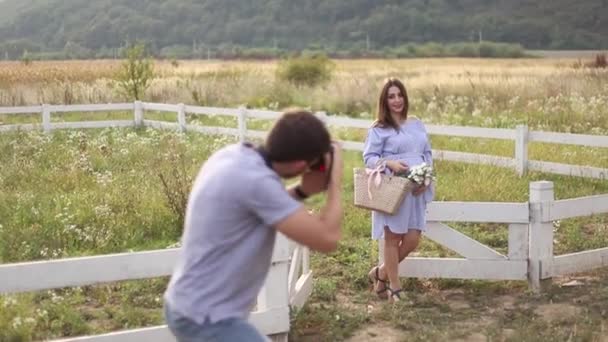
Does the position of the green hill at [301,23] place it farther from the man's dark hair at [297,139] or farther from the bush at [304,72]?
the man's dark hair at [297,139]

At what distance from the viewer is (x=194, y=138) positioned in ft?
61.5

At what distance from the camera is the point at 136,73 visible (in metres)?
26.1

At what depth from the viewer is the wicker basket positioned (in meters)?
6.87

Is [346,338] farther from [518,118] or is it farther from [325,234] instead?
[518,118]

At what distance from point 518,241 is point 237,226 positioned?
4.58 metres

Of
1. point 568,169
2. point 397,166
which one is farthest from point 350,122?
point 397,166

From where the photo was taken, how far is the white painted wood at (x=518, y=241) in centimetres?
746

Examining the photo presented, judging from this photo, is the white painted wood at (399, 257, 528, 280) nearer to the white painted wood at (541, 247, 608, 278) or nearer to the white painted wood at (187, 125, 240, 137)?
the white painted wood at (541, 247, 608, 278)

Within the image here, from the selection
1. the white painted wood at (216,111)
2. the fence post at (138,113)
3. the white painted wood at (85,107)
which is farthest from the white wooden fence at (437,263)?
the fence post at (138,113)

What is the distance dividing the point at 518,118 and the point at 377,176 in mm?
14200

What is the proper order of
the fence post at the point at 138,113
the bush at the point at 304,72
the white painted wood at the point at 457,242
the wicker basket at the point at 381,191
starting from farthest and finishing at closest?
the bush at the point at 304,72
the fence post at the point at 138,113
the white painted wood at the point at 457,242
the wicker basket at the point at 381,191

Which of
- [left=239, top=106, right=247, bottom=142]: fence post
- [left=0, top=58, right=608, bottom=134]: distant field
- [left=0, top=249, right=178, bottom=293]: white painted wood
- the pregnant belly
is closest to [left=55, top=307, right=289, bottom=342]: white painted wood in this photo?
[left=0, top=249, right=178, bottom=293]: white painted wood

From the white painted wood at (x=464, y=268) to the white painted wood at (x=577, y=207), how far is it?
0.46m

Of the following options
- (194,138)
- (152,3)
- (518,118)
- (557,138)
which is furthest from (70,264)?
(152,3)
